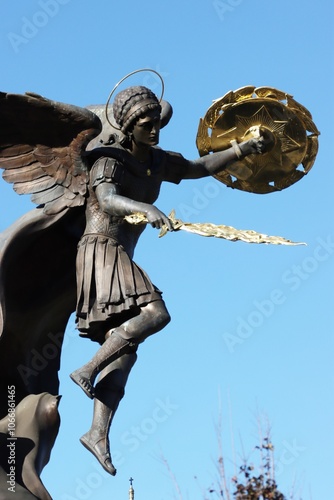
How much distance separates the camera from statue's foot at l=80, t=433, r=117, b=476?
32.1ft

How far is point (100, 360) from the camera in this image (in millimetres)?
10031

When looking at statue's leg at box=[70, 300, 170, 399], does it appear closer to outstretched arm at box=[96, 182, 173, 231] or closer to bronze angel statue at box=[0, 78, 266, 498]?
bronze angel statue at box=[0, 78, 266, 498]

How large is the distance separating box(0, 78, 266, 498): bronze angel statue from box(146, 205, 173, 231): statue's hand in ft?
0.03

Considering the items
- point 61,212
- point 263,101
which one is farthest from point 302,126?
point 61,212

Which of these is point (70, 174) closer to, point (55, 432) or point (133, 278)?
point (133, 278)

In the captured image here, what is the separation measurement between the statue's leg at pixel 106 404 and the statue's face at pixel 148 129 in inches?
58.8

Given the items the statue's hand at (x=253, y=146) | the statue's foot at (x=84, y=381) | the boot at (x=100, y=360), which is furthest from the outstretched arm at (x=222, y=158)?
the statue's foot at (x=84, y=381)

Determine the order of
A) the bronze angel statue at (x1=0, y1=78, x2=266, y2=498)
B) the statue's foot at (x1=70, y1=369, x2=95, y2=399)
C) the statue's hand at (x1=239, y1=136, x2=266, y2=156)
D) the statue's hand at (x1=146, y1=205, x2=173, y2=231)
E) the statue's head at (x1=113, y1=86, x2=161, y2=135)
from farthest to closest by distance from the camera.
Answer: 1. the statue's hand at (x1=239, y1=136, x2=266, y2=156)
2. the statue's head at (x1=113, y1=86, x2=161, y2=135)
3. the bronze angel statue at (x1=0, y1=78, x2=266, y2=498)
4. the statue's foot at (x1=70, y1=369, x2=95, y2=399)
5. the statue's hand at (x1=146, y1=205, x2=173, y2=231)

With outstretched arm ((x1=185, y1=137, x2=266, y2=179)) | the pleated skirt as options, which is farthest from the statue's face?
the pleated skirt

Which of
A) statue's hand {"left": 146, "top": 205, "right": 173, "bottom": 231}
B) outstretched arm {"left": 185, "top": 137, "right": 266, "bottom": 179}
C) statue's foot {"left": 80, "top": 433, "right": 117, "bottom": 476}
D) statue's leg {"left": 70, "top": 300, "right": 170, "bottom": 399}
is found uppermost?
outstretched arm {"left": 185, "top": 137, "right": 266, "bottom": 179}

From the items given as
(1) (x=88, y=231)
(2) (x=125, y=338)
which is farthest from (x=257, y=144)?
(2) (x=125, y=338)

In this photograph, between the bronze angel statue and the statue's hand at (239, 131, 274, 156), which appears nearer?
the bronze angel statue

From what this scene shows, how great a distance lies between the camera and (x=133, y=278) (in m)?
10.3

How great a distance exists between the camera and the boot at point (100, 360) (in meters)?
9.94
